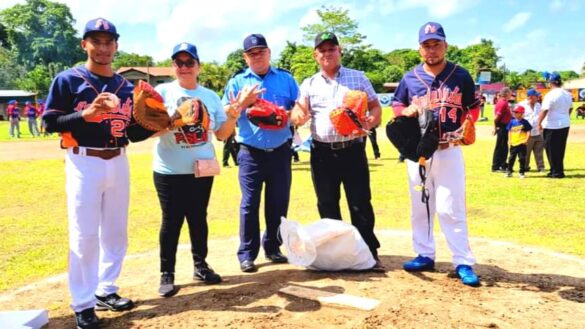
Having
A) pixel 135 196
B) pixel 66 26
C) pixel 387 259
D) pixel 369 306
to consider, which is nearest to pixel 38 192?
pixel 135 196

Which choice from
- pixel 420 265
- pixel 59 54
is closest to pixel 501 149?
pixel 420 265

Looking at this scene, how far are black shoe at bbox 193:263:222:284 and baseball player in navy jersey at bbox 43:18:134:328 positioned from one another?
39.8 inches

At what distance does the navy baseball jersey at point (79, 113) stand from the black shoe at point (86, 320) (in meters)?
1.22

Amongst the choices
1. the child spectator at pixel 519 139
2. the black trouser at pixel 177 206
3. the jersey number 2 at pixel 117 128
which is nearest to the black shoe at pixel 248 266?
the black trouser at pixel 177 206

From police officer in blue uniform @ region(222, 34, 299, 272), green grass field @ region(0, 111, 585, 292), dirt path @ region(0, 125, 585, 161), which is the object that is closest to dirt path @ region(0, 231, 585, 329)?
police officer in blue uniform @ region(222, 34, 299, 272)

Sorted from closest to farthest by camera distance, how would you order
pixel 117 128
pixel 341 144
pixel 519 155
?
pixel 117 128, pixel 341 144, pixel 519 155

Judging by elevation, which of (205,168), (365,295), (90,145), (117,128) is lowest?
(365,295)

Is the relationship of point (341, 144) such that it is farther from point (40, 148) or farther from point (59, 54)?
point (59, 54)

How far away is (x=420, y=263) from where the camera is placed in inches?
187

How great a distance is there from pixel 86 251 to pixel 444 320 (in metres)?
2.64

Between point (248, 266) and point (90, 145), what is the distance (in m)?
2.04

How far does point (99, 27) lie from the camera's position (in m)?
3.62

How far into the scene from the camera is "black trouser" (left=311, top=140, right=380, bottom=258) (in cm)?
475

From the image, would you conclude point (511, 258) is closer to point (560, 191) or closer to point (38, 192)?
point (560, 191)
